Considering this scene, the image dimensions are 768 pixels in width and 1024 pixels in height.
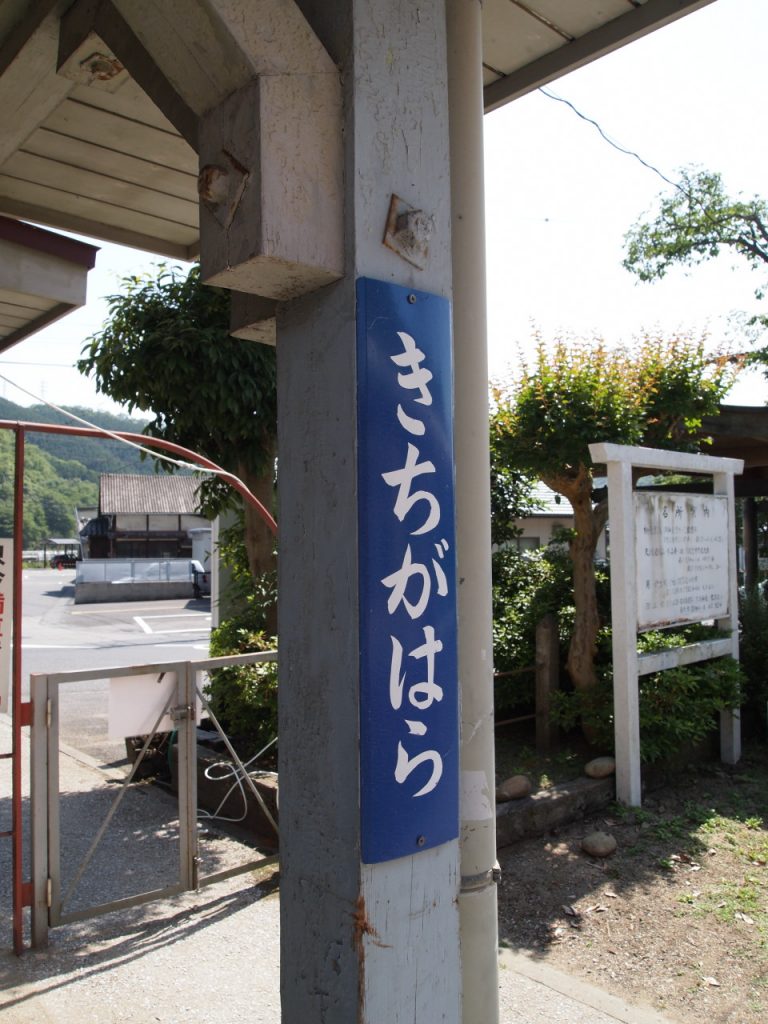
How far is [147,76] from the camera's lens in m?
2.06

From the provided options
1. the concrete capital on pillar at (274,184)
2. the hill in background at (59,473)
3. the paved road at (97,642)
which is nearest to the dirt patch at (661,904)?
the paved road at (97,642)

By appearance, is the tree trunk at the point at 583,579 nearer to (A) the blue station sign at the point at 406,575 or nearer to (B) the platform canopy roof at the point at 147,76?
(B) the platform canopy roof at the point at 147,76

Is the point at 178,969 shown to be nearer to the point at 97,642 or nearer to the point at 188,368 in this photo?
the point at 188,368

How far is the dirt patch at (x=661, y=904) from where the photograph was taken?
3.43m

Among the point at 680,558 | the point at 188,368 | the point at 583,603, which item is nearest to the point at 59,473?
the point at 188,368

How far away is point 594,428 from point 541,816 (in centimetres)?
270

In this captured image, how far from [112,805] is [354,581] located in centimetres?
342

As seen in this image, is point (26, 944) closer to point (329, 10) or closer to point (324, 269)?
point (324, 269)

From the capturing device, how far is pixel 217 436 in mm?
6441

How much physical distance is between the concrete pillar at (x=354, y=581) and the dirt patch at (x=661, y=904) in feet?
6.83

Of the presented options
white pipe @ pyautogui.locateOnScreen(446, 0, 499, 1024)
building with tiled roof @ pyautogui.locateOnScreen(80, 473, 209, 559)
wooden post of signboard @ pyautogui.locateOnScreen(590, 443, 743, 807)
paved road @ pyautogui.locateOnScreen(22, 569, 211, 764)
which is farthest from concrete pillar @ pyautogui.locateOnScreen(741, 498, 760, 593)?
building with tiled roof @ pyautogui.locateOnScreen(80, 473, 209, 559)

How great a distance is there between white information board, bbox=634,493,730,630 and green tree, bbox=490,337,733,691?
24.6 inches

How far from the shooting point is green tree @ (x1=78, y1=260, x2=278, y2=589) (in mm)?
5848

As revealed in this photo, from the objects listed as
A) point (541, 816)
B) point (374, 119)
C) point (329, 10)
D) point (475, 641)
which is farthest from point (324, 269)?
point (541, 816)
